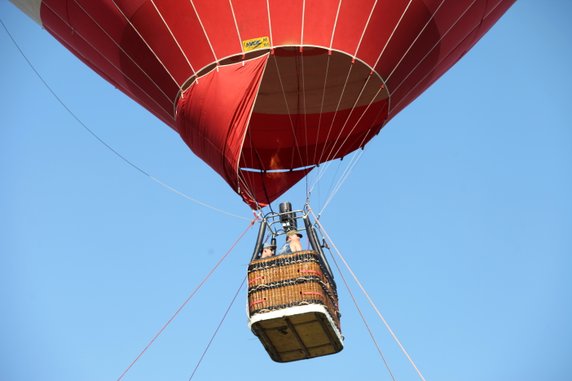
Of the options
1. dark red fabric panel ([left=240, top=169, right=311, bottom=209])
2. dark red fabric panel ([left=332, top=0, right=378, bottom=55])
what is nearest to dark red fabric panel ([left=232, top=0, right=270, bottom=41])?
dark red fabric panel ([left=332, top=0, right=378, bottom=55])

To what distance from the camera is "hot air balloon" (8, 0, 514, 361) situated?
9.37 metres

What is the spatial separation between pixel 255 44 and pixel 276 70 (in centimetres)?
77

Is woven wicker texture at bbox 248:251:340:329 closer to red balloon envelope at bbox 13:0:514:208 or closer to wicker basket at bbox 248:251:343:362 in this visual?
wicker basket at bbox 248:251:343:362

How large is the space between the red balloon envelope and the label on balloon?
0.04 feet

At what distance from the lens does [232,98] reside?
977 centimetres

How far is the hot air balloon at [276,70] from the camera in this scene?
9.37 meters

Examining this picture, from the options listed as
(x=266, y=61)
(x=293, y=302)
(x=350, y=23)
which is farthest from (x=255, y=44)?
(x=293, y=302)

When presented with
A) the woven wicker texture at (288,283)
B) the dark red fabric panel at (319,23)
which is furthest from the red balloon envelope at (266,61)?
the woven wicker texture at (288,283)

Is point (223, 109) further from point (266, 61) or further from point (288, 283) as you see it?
point (288, 283)

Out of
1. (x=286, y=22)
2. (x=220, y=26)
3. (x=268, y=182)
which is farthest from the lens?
(x=268, y=182)

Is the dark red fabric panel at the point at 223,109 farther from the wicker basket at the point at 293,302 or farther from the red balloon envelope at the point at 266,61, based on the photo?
the wicker basket at the point at 293,302

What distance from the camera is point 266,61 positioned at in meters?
9.62

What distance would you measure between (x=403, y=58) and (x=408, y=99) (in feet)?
3.33

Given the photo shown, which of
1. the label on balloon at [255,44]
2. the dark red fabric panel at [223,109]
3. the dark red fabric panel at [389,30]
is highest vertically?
the dark red fabric panel at [389,30]
